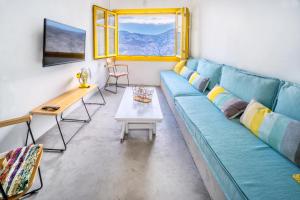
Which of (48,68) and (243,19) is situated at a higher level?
(243,19)

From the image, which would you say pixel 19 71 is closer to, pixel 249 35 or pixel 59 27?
pixel 59 27

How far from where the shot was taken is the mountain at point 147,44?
6.68 m

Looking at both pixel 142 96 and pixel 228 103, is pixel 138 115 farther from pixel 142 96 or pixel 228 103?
pixel 228 103

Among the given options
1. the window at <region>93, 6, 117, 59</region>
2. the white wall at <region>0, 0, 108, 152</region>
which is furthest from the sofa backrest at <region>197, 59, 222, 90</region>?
the window at <region>93, 6, 117, 59</region>

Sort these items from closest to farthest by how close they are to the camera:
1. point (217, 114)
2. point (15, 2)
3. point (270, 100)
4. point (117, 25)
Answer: point (270, 100)
point (15, 2)
point (217, 114)
point (117, 25)

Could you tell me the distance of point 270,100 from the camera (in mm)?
2107

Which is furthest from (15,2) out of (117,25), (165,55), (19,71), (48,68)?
(165,55)

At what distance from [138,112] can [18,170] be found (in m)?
1.51

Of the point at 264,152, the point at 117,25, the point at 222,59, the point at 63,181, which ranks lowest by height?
the point at 63,181

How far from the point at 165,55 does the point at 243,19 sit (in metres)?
3.65

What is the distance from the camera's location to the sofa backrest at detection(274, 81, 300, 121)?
172 centimetres

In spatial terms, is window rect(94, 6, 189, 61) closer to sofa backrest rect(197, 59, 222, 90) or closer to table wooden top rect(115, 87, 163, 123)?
sofa backrest rect(197, 59, 222, 90)

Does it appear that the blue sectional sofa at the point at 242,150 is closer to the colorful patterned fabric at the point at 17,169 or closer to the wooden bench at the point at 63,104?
the colorful patterned fabric at the point at 17,169

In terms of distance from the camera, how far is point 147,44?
6.95 m
